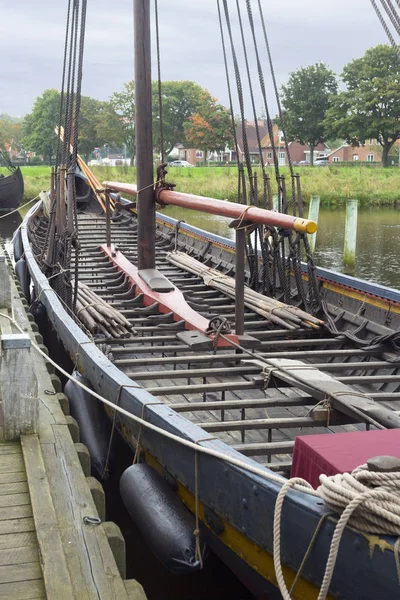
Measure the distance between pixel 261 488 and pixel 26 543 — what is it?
1.26 metres

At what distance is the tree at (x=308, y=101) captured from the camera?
6291cm

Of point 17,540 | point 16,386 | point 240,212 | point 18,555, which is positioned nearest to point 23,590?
point 18,555

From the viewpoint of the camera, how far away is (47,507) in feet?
12.7

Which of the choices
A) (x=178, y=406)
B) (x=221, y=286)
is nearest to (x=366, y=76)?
(x=221, y=286)

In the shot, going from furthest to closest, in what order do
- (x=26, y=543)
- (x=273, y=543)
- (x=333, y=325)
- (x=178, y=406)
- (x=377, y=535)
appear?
(x=333, y=325), (x=178, y=406), (x=26, y=543), (x=273, y=543), (x=377, y=535)

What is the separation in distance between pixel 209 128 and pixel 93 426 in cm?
6269

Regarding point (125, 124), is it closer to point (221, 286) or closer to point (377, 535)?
point (221, 286)

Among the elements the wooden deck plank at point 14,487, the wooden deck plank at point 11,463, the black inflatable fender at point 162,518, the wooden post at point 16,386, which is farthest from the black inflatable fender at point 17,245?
the wooden deck plank at point 14,487

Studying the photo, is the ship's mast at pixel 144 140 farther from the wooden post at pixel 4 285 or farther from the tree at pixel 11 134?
the tree at pixel 11 134

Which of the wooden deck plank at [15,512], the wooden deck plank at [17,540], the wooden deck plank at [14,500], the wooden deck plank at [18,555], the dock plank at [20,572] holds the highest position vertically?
the wooden deck plank at [14,500]

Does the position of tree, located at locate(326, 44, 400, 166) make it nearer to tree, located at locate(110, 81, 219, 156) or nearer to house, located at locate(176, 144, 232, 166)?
tree, located at locate(110, 81, 219, 156)

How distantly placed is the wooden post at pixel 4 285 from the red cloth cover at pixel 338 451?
5103 mm

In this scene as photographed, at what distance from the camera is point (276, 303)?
7.77 metres

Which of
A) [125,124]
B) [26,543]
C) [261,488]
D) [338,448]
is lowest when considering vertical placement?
[26,543]
